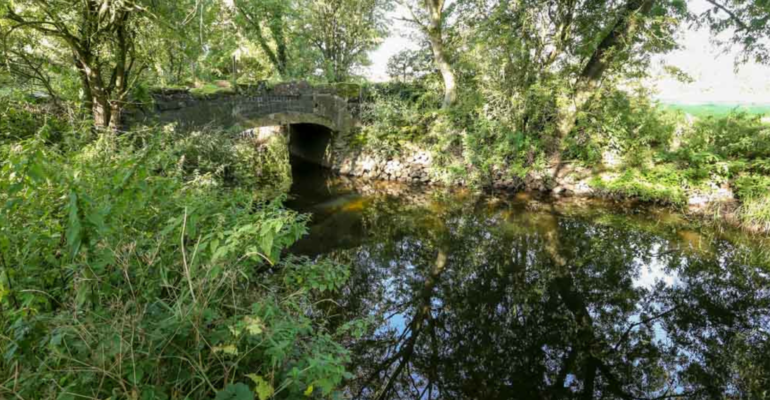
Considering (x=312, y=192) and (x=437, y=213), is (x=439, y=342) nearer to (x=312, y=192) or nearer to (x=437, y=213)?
(x=437, y=213)

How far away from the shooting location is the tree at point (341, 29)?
15273mm

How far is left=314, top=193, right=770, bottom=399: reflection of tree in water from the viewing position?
2910 millimetres

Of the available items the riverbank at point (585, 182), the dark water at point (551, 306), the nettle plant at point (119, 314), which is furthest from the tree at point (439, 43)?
the nettle plant at point (119, 314)

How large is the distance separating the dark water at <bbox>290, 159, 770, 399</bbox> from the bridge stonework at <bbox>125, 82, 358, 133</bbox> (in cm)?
333

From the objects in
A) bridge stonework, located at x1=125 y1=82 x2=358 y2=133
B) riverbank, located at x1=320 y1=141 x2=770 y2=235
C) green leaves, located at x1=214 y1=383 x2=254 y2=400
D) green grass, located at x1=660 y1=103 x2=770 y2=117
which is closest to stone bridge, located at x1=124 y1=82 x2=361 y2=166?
bridge stonework, located at x1=125 y1=82 x2=358 y2=133

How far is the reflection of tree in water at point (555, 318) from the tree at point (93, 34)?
3.85 metres

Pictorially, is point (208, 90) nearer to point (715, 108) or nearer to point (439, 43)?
point (439, 43)

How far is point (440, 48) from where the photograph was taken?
390 inches

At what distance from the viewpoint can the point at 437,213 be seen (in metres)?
7.34

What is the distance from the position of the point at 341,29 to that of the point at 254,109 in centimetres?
878

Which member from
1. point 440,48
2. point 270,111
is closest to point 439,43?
point 440,48

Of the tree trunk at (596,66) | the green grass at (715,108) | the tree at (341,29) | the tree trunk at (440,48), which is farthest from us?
the tree at (341,29)

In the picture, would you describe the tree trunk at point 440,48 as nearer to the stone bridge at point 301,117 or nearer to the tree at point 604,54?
the stone bridge at point 301,117

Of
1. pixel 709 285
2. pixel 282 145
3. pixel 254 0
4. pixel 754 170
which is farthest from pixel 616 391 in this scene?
pixel 254 0
